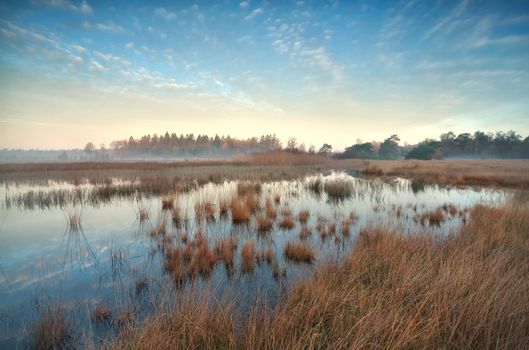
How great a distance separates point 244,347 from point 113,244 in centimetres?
578

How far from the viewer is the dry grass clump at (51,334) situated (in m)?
2.91

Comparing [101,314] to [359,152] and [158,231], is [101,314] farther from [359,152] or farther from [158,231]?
[359,152]

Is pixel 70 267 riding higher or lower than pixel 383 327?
lower

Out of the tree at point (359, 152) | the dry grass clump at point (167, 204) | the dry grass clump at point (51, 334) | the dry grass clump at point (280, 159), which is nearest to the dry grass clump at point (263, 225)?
the dry grass clump at point (167, 204)

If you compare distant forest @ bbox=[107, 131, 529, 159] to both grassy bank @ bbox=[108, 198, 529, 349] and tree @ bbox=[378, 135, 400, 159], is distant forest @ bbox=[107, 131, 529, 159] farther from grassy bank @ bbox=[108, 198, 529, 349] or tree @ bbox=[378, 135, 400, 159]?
grassy bank @ bbox=[108, 198, 529, 349]

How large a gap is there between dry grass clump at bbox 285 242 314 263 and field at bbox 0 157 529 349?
1.2 inches

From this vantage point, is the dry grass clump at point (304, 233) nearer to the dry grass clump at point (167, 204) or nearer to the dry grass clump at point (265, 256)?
the dry grass clump at point (265, 256)

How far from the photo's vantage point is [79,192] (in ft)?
45.3

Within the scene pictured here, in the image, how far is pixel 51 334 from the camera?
2963 millimetres

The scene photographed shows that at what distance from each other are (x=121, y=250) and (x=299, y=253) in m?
4.59

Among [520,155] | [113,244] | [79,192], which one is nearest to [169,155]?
[79,192]

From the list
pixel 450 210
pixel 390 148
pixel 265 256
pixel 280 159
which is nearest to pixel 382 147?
pixel 390 148

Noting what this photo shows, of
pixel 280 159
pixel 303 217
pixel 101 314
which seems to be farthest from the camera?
pixel 280 159

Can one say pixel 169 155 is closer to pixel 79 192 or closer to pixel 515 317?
pixel 79 192
